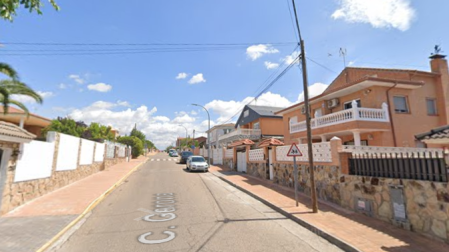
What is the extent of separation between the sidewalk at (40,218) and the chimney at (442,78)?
2230cm

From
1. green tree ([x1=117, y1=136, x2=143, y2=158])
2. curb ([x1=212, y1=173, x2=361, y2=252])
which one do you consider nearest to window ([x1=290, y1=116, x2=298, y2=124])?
curb ([x1=212, y1=173, x2=361, y2=252])

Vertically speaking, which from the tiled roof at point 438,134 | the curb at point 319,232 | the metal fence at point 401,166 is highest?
the tiled roof at point 438,134

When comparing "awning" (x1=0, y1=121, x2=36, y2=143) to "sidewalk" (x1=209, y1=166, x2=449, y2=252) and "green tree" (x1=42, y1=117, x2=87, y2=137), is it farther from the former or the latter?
"green tree" (x1=42, y1=117, x2=87, y2=137)

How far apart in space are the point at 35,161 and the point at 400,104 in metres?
20.7

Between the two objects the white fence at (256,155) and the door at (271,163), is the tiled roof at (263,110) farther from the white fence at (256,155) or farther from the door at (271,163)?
the door at (271,163)

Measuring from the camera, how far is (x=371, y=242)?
512 cm

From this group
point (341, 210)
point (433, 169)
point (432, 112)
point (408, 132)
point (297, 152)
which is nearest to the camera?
point (433, 169)

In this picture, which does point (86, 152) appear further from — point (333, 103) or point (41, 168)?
point (333, 103)

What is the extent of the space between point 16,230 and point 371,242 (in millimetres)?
8525

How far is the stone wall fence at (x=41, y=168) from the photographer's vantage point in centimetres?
742

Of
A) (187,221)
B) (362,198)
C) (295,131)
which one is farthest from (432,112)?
(187,221)

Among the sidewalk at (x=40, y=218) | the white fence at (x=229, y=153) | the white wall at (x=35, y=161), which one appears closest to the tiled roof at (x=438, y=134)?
the sidewalk at (x=40, y=218)

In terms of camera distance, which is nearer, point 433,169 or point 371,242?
point 371,242

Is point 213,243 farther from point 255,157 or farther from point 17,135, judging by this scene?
point 255,157
